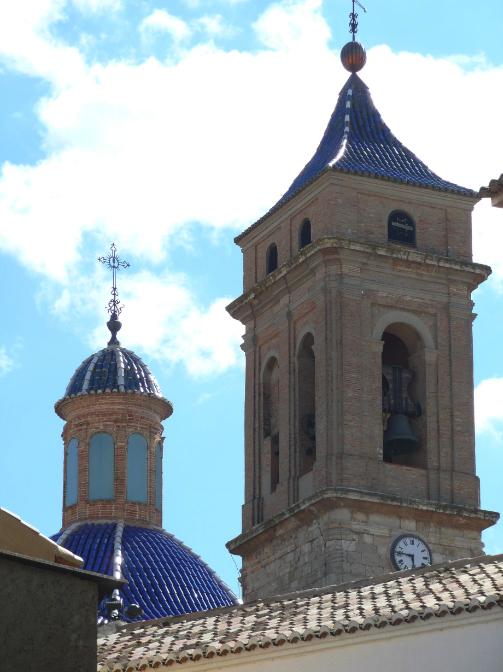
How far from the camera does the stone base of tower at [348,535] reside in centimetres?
3325

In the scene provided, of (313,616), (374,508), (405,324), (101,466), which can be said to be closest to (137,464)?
(101,466)

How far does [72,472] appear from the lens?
4312 cm

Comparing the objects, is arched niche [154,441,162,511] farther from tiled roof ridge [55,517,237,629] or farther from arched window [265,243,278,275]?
arched window [265,243,278,275]

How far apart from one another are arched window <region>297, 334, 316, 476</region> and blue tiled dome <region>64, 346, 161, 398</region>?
301 inches

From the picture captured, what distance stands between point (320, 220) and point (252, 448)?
337 cm

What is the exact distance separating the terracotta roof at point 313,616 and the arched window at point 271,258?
13322mm

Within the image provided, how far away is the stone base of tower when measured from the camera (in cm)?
3325

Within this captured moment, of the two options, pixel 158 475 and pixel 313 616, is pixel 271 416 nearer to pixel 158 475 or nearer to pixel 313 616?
pixel 158 475

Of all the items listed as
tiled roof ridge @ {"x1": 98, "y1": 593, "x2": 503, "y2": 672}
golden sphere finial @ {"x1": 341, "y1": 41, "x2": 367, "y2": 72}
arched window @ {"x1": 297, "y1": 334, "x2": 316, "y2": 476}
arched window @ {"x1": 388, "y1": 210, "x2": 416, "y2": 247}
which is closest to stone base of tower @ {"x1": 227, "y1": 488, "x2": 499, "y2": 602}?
arched window @ {"x1": 297, "y1": 334, "x2": 316, "y2": 476}

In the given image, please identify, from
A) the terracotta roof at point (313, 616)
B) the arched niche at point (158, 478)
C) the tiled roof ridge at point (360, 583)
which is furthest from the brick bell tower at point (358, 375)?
the terracotta roof at point (313, 616)

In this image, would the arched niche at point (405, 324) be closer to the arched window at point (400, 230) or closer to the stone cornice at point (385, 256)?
the stone cornice at point (385, 256)

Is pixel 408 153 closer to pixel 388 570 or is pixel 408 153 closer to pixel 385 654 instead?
pixel 388 570

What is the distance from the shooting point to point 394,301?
35.4m

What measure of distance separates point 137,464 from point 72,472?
107cm
